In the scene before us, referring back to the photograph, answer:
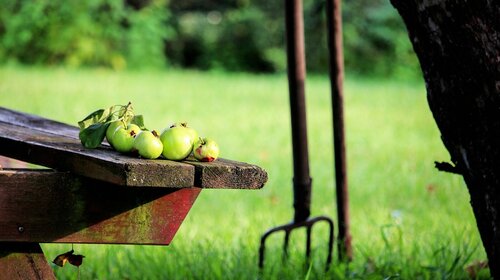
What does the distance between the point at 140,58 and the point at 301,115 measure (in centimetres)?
1380

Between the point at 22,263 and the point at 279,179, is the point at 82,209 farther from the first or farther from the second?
the point at 279,179

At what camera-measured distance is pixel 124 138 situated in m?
2.07

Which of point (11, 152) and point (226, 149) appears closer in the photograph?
point (11, 152)

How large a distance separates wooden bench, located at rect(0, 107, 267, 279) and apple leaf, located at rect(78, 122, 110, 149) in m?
0.04

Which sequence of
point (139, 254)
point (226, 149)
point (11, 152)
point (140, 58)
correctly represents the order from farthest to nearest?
point (140, 58), point (226, 149), point (139, 254), point (11, 152)

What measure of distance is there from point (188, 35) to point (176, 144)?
54.5ft

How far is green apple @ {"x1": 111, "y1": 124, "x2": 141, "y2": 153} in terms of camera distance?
2.07 m

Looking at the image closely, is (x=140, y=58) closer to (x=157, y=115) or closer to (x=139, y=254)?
(x=157, y=115)

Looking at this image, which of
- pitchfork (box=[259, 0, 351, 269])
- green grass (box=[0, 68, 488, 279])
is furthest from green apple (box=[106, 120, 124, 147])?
pitchfork (box=[259, 0, 351, 269])

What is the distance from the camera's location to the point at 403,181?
586cm

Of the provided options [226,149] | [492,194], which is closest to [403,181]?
[226,149]

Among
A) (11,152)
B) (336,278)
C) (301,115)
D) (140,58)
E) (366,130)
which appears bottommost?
(336,278)

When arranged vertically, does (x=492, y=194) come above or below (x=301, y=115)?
below

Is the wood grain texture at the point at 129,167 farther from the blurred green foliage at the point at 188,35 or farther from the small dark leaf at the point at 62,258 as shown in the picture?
the blurred green foliage at the point at 188,35
